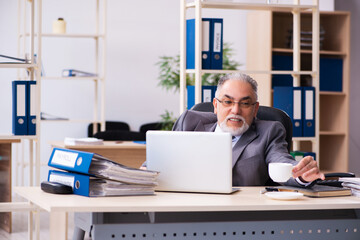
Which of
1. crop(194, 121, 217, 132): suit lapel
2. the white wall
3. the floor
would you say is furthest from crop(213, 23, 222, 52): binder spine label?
the white wall

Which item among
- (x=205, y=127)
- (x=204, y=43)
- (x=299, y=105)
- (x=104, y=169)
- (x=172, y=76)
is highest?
(x=204, y=43)

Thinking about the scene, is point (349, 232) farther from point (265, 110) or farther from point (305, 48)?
point (305, 48)

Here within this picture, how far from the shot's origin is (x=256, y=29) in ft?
21.5

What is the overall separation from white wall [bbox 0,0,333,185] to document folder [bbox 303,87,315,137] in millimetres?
2576

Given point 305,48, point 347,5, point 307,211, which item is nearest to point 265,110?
point 307,211

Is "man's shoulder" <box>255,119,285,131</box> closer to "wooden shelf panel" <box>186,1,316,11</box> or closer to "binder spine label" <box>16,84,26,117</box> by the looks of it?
"wooden shelf panel" <box>186,1,316,11</box>

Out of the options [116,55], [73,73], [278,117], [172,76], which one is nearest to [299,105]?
[278,117]

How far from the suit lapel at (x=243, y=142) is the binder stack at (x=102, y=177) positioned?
59cm

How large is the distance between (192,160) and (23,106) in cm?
210

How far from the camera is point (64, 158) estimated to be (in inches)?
85.7

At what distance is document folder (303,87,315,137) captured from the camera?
4.37 m

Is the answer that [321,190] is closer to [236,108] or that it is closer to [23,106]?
[236,108]

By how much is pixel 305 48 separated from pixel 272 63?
380mm

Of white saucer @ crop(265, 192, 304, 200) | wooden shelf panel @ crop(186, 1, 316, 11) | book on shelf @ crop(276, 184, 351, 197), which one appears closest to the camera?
white saucer @ crop(265, 192, 304, 200)
